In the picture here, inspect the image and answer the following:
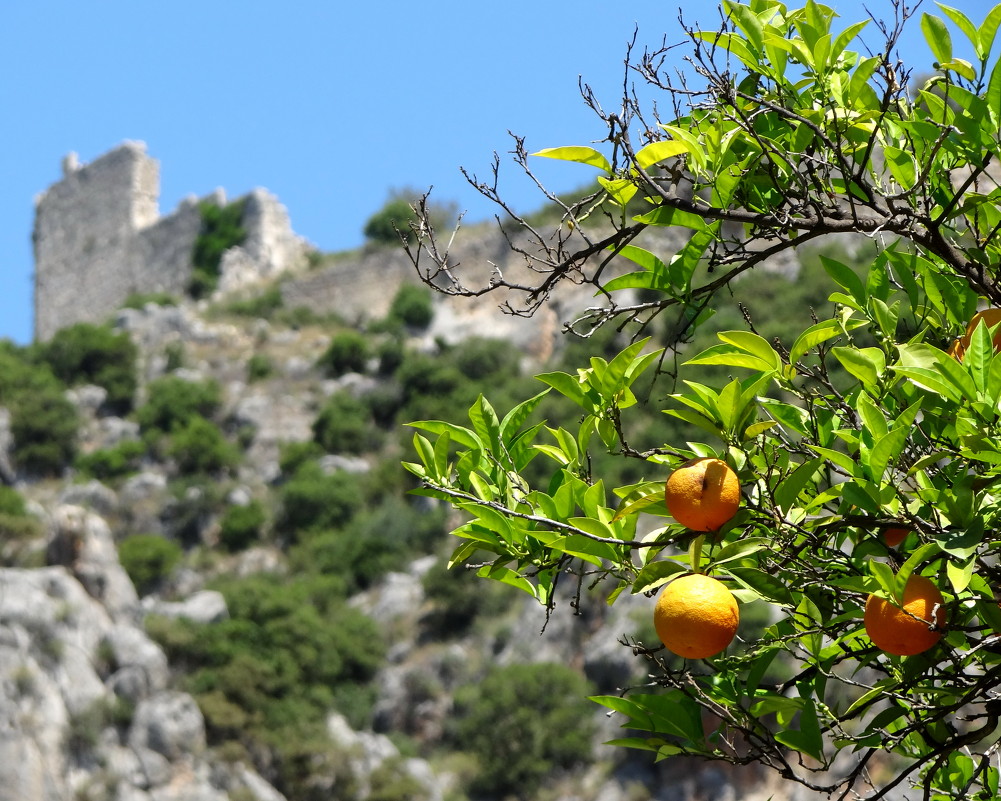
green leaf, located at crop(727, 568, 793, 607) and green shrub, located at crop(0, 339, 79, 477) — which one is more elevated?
green shrub, located at crop(0, 339, 79, 477)

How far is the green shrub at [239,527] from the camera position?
21.5 m

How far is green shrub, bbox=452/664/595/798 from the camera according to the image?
15773 millimetres

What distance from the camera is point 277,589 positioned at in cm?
1925

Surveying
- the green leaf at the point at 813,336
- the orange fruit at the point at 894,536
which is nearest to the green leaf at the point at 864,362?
the green leaf at the point at 813,336

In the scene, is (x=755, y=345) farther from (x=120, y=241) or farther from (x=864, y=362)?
(x=120, y=241)

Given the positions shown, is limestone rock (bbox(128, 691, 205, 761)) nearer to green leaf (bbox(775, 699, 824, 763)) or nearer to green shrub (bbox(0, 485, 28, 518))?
green shrub (bbox(0, 485, 28, 518))

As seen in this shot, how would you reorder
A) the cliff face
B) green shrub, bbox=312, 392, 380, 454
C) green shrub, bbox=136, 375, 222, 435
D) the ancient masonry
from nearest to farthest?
the cliff face → green shrub, bbox=312, 392, 380, 454 → green shrub, bbox=136, 375, 222, 435 → the ancient masonry

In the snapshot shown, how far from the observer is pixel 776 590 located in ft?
6.25

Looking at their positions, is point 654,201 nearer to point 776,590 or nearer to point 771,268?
point 776,590

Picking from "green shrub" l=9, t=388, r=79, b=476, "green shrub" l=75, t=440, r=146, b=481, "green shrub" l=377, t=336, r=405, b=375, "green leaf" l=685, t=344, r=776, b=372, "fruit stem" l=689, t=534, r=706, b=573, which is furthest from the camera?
"green shrub" l=377, t=336, r=405, b=375

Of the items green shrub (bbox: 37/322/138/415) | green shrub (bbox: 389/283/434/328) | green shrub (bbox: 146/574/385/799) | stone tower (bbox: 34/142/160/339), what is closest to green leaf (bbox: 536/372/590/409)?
green shrub (bbox: 146/574/385/799)

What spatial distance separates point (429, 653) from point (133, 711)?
4647mm

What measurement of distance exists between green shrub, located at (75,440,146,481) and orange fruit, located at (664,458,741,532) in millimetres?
22467

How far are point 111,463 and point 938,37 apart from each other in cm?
2255
